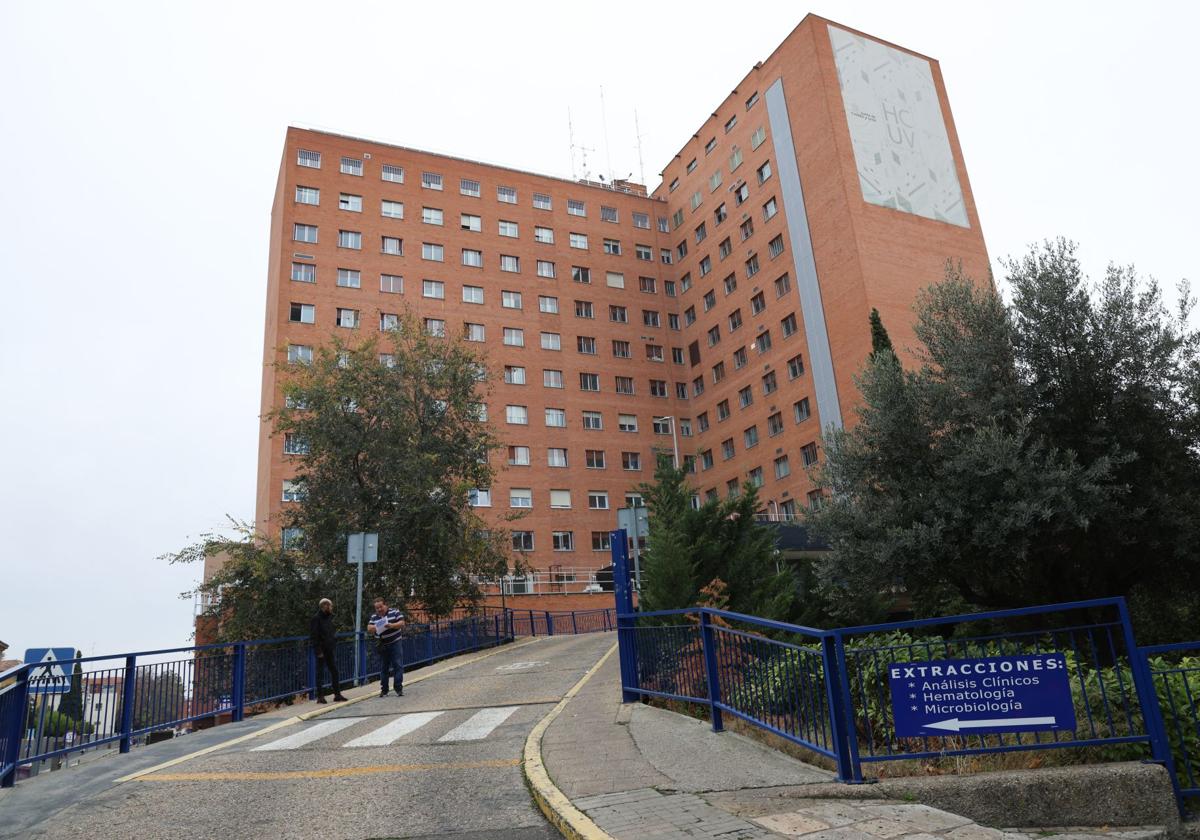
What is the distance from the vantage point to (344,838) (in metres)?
5.41

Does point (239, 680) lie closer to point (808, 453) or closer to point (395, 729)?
point (395, 729)

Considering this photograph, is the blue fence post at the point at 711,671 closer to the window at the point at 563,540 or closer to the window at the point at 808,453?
the window at the point at 808,453

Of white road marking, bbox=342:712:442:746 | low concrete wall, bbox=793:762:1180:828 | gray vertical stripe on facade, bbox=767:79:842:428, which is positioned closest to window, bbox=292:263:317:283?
gray vertical stripe on facade, bbox=767:79:842:428

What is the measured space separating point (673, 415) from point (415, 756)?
5075cm

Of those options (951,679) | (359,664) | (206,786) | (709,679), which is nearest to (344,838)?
(206,786)

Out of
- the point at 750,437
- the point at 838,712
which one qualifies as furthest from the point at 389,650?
the point at 750,437

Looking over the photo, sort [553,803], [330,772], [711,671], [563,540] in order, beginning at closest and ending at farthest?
[553,803], [330,772], [711,671], [563,540]

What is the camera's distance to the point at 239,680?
1266cm

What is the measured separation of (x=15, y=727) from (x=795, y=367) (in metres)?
44.4

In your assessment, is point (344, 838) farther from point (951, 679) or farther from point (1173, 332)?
point (1173, 332)

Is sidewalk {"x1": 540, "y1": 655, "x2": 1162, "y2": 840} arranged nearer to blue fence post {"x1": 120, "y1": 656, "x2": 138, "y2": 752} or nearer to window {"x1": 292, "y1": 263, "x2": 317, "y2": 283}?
blue fence post {"x1": 120, "y1": 656, "x2": 138, "y2": 752}

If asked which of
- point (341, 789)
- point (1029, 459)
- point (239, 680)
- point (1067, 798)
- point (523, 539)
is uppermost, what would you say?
point (523, 539)

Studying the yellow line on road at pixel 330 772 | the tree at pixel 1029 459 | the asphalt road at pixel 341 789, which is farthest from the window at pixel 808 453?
the yellow line on road at pixel 330 772

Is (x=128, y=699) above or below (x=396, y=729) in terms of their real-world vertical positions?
above
